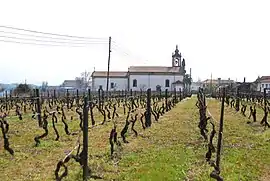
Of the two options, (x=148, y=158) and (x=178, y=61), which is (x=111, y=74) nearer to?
(x=178, y=61)

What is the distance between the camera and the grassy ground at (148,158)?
710 centimetres

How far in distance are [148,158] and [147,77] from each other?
82.2 meters

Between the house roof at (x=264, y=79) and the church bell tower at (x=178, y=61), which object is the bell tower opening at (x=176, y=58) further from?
the house roof at (x=264, y=79)

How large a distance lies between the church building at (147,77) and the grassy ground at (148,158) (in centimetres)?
7556

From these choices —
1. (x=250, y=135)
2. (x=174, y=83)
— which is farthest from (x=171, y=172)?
(x=174, y=83)

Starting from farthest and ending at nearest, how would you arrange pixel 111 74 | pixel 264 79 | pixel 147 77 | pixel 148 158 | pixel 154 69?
pixel 111 74 < pixel 154 69 < pixel 147 77 < pixel 264 79 < pixel 148 158

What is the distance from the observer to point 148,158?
8500 mm

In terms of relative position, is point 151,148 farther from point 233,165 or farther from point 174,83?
point 174,83

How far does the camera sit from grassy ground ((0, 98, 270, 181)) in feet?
23.3

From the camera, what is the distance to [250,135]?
12.9 meters

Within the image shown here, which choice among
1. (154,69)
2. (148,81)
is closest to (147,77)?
(148,81)

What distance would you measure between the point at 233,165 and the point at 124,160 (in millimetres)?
2308

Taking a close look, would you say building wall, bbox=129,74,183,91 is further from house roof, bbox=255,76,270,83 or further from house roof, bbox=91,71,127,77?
house roof, bbox=255,76,270,83

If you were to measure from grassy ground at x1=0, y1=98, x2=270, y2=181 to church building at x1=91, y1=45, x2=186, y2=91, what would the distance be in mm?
75557
